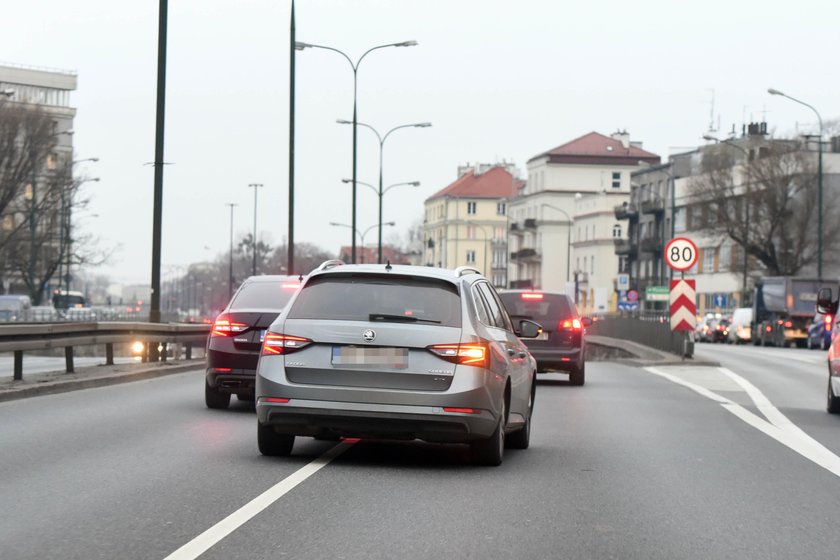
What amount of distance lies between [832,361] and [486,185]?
163670 mm

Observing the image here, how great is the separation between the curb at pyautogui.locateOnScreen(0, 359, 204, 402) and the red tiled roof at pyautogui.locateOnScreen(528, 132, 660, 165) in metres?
114

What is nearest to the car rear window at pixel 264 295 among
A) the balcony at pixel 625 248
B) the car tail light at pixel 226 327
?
the car tail light at pixel 226 327

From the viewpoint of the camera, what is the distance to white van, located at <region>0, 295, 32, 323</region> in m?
59.2

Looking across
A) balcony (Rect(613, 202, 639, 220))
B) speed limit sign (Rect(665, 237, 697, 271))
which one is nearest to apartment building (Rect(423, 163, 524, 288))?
balcony (Rect(613, 202, 639, 220))

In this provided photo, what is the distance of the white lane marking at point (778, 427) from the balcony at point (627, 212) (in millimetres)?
94754

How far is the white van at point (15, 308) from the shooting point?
5919 cm

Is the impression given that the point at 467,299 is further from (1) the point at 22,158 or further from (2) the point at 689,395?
(1) the point at 22,158

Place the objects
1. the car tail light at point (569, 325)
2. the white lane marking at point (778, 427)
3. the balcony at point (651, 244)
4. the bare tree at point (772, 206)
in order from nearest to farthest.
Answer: the white lane marking at point (778, 427) → the car tail light at point (569, 325) → the bare tree at point (772, 206) → the balcony at point (651, 244)

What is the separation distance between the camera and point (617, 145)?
13938 cm

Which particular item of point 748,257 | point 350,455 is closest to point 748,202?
point 748,257

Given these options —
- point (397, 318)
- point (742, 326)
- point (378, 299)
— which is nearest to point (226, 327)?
point (378, 299)

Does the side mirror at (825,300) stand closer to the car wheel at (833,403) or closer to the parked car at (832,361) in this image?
the parked car at (832,361)

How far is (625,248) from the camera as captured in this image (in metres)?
119

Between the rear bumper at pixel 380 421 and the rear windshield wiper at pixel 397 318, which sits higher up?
the rear windshield wiper at pixel 397 318
